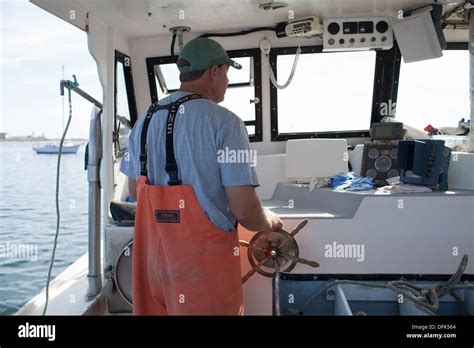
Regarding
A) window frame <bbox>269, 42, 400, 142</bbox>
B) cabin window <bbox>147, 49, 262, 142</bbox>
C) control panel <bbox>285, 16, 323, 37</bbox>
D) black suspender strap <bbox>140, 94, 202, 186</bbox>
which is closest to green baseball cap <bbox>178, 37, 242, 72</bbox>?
black suspender strap <bbox>140, 94, 202, 186</bbox>

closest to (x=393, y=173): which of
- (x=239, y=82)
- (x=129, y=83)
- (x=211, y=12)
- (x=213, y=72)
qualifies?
(x=239, y=82)

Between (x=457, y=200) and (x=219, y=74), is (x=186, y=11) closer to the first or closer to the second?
(x=219, y=74)

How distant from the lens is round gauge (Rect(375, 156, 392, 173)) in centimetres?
394

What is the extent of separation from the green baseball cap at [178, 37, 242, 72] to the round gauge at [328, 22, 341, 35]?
3028mm

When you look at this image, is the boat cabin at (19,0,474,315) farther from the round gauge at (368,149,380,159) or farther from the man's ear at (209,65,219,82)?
the man's ear at (209,65,219,82)

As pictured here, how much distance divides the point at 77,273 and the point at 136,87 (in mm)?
2183

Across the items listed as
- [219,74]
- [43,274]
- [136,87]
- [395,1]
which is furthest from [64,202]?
[219,74]

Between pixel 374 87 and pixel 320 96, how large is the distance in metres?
0.62

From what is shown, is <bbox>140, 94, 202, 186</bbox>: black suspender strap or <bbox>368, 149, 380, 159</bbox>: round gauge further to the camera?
<bbox>368, 149, 380, 159</bbox>: round gauge

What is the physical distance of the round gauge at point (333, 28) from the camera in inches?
183

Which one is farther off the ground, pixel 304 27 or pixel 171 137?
pixel 304 27

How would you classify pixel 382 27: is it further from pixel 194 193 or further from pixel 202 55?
pixel 194 193

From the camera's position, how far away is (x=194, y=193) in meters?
1.84

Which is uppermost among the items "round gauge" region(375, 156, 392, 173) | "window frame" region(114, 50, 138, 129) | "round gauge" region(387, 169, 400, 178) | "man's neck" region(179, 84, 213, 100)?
"window frame" region(114, 50, 138, 129)
